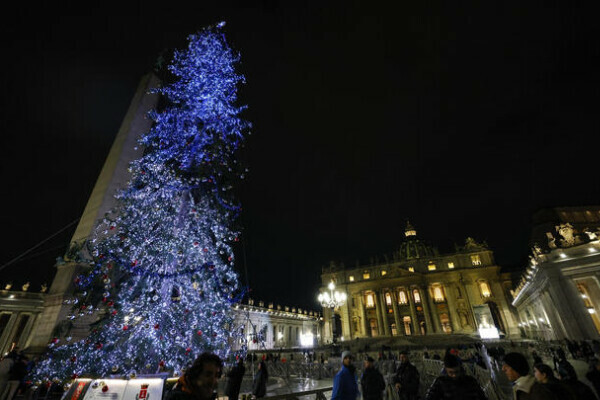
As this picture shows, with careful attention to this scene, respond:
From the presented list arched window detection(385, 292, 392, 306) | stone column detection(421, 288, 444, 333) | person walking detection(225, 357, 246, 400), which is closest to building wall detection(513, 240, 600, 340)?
stone column detection(421, 288, 444, 333)

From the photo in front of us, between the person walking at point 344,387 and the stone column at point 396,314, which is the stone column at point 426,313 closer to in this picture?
the stone column at point 396,314

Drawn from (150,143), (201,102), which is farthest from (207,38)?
(150,143)

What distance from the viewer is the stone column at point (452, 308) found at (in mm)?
47562

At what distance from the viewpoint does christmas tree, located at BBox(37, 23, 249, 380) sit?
19.1ft

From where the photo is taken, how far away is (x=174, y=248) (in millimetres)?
6672

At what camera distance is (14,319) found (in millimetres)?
30562

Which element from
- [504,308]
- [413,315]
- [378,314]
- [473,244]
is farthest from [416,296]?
[473,244]

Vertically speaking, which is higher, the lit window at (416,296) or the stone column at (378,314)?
the lit window at (416,296)

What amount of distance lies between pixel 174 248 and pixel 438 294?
5773cm

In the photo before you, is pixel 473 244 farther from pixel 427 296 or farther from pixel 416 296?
pixel 416 296

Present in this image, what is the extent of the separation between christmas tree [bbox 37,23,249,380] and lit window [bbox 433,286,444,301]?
5528 centimetres

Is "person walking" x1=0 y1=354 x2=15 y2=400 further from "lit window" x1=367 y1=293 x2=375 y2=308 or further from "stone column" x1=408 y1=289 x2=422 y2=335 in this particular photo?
"lit window" x1=367 y1=293 x2=375 y2=308

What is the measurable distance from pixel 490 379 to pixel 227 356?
7059 millimetres

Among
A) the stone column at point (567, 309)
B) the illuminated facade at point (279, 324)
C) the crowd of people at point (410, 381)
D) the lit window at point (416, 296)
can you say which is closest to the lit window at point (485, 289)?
the lit window at point (416, 296)
